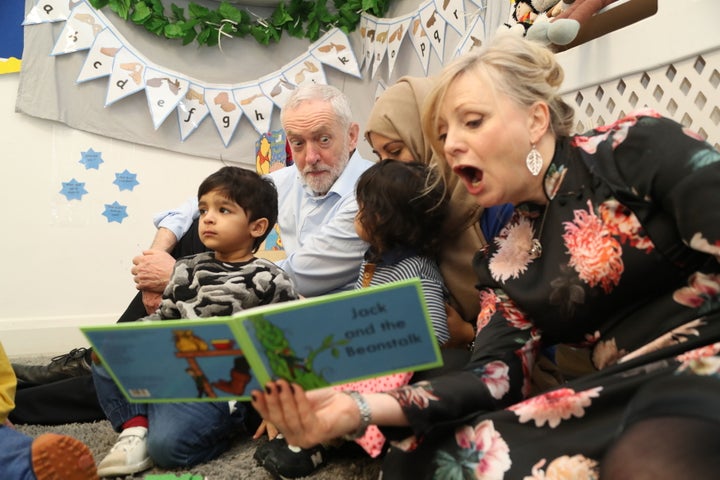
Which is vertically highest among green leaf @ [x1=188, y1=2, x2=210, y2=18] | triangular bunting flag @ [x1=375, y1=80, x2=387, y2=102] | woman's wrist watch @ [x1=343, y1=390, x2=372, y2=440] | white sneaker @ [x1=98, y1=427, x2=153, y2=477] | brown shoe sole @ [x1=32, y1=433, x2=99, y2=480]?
green leaf @ [x1=188, y1=2, x2=210, y2=18]

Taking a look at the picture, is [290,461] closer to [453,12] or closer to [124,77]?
[453,12]

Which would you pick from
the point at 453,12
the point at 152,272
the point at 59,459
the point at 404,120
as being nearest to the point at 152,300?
the point at 152,272

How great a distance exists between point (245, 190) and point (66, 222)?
76.3 inches

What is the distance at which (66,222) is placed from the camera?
3.05 metres

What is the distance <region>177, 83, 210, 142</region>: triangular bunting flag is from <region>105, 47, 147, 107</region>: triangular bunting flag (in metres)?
0.22

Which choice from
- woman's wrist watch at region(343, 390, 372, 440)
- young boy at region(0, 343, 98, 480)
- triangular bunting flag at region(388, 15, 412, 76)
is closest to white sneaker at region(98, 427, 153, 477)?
young boy at region(0, 343, 98, 480)

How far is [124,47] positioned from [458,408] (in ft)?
9.10

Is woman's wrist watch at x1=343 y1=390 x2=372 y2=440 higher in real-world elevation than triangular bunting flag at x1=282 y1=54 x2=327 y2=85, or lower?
lower

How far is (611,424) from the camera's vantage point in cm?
72

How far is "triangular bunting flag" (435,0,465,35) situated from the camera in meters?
2.34

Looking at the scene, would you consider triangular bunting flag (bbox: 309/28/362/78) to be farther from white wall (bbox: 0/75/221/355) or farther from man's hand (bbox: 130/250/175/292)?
man's hand (bbox: 130/250/175/292)

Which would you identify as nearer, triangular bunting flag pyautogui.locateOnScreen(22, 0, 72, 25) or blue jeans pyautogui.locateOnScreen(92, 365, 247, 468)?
blue jeans pyautogui.locateOnScreen(92, 365, 247, 468)

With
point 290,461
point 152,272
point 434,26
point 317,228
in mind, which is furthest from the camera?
point 434,26

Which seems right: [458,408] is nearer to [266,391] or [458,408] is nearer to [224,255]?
[266,391]
